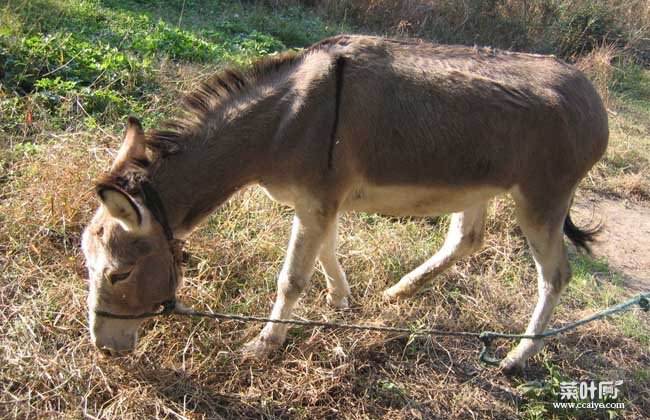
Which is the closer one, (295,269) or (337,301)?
(295,269)

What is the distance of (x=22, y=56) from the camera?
5438 mm

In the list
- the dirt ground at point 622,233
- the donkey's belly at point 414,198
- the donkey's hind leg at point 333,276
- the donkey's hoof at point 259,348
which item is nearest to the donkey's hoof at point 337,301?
the donkey's hind leg at point 333,276

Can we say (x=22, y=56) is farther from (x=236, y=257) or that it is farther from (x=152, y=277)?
(x=152, y=277)

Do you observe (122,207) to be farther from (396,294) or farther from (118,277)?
(396,294)

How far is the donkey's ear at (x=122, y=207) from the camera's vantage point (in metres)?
2.40

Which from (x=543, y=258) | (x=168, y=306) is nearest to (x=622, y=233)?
(x=543, y=258)

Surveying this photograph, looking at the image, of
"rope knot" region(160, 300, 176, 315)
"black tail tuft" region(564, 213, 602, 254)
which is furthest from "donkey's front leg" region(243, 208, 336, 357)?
"black tail tuft" region(564, 213, 602, 254)

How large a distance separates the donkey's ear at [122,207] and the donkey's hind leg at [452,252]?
2.04 metres

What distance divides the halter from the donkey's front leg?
2.18 ft

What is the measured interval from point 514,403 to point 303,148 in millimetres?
2049

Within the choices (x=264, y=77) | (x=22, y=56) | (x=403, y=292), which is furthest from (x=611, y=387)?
(x=22, y=56)

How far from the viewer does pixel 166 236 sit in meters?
2.82

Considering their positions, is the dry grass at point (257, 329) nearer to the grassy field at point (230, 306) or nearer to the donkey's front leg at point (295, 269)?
the grassy field at point (230, 306)

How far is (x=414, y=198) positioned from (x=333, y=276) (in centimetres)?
84
